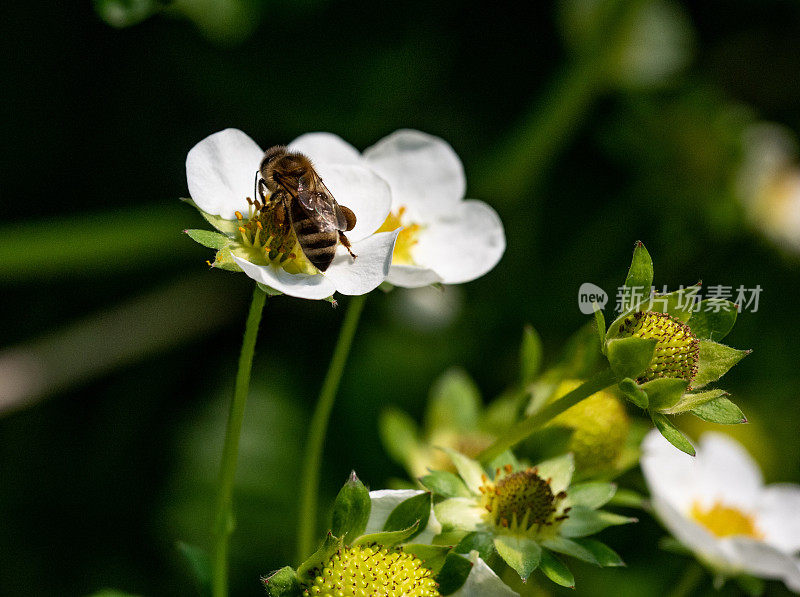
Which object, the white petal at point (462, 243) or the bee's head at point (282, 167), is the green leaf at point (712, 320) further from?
the bee's head at point (282, 167)

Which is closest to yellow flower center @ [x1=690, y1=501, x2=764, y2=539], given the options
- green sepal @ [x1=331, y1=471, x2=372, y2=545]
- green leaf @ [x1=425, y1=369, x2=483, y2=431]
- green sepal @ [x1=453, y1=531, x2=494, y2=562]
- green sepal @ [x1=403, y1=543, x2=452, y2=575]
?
green leaf @ [x1=425, y1=369, x2=483, y2=431]

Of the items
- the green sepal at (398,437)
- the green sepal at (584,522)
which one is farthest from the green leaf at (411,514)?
the green sepal at (398,437)

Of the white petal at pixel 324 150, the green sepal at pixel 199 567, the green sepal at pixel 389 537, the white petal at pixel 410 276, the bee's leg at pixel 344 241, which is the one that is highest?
the white petal at pixel 324 150

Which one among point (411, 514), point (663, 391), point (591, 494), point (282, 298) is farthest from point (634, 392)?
point (282, 298)

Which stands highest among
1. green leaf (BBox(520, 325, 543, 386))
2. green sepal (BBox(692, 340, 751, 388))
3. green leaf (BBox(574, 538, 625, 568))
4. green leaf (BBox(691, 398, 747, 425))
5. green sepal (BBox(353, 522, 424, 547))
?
green sepal (BBox(692, 340, 751, 388))

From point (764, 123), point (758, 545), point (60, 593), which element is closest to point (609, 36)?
point (764, 123)

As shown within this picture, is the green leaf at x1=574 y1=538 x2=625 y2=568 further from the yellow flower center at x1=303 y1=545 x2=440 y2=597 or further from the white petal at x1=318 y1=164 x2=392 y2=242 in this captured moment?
the white petal at x1=318 y1=164 x2=392 y2=242

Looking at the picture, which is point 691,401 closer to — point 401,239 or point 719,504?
point 401,239
